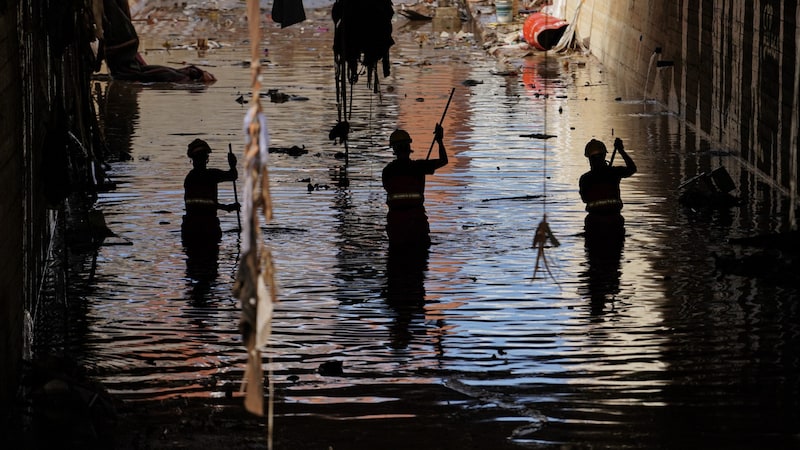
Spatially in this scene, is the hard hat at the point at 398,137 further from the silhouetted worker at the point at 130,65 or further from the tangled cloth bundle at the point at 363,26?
the silhouetted worker at the point at 130,65

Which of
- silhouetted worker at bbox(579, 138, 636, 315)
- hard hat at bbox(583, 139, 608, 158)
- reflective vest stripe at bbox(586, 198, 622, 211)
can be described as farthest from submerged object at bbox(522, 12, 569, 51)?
reflective vest stripe at bbox(586, 198, 622, 211)

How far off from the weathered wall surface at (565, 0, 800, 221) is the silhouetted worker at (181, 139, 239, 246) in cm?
594

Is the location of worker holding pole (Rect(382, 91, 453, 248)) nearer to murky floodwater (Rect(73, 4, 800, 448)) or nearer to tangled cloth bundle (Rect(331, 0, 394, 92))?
murky floodwater (Rect(73, 4, 800, 448))

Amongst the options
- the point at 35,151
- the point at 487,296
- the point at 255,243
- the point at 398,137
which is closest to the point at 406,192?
the point at 398,137

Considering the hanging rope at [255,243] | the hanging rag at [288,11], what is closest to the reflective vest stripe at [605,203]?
the hanging rag at [288,11]

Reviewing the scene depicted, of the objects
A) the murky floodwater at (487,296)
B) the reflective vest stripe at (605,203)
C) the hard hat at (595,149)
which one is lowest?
the murky floodwater at (487,296)

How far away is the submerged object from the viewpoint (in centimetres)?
3488

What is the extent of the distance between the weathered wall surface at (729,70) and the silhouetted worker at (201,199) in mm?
5945

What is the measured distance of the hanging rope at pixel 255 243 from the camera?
487 cm

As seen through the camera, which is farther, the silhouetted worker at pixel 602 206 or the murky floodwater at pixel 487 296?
the silhouetted worker at pixel 602 206

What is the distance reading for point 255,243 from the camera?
4.95 m

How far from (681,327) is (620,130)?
37.0 feet

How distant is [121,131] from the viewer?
21.6 meters

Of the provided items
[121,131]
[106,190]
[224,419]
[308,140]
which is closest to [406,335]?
[224,419]
